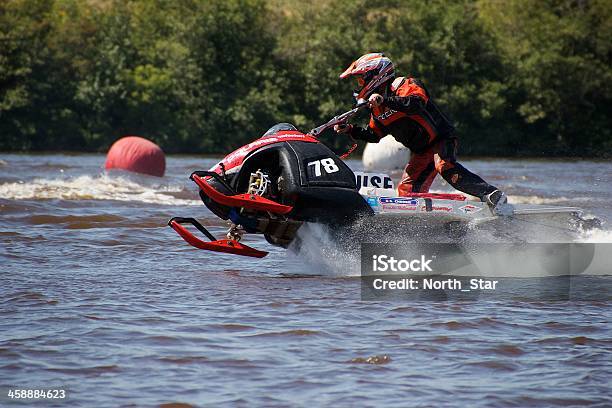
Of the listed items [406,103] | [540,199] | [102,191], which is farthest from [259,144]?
[540,199]

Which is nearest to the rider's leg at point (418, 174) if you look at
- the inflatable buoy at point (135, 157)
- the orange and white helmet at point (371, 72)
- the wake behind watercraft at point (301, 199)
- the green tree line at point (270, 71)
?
the wake behind watercraft at point (301, 199)

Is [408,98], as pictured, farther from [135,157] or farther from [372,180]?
[135,157]

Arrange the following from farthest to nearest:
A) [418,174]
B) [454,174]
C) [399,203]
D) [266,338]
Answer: [418,174]
[454,174]
[399,203]
[266,338]

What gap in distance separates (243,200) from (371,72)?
1720 mm

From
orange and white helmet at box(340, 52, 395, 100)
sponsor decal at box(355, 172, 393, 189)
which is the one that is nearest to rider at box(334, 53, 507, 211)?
orange and white helmet at box(340, 52, 395, 100)

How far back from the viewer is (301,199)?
823 cm

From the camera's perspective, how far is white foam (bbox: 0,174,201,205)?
1617 centimetres

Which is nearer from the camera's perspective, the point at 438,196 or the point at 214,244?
the point at 214,244

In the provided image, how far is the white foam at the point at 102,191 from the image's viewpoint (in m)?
16.2

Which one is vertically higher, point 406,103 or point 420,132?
point 406,103

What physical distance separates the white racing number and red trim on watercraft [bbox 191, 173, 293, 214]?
0.43m

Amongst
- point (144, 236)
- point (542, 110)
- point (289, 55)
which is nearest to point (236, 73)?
point (289, 55)

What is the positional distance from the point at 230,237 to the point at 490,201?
2.24 m

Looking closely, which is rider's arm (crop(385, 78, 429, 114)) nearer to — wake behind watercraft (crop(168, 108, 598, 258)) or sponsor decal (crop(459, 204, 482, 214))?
wake behind watercraft (crop(168, 108, 598, 258))
